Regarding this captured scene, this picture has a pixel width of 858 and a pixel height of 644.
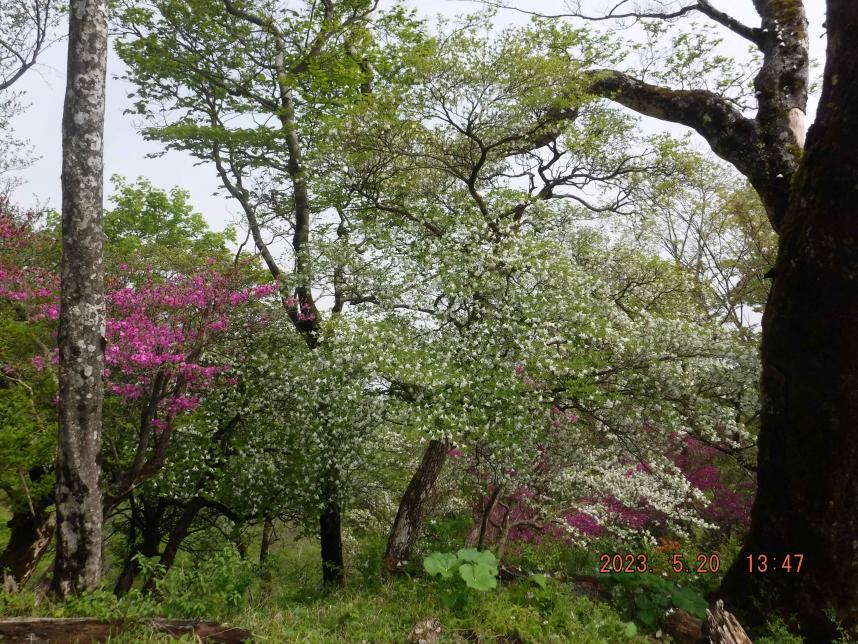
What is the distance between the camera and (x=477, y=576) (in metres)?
5.70

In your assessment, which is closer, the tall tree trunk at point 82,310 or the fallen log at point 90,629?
the fallen log at point 90,629

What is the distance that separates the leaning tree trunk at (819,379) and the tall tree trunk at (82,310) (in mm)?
7625

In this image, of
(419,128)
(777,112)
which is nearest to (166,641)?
(419,128)

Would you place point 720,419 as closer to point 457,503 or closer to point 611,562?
point 611,562

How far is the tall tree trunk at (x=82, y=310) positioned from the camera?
5473 millimetres

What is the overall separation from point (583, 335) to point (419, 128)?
4860 mm

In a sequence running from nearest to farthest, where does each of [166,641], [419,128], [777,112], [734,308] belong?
[166,641] < [777,112] < [419,128] < [734,308]

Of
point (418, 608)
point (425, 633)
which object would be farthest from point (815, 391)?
point (418, 608)

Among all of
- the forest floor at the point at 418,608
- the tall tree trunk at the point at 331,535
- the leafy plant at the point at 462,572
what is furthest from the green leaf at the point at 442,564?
the tall tree trunk at the point at 331,535

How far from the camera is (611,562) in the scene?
26.9 ft

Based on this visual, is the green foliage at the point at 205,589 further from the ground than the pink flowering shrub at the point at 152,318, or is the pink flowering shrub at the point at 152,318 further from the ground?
the pink flowering shrub at the point at 152,318

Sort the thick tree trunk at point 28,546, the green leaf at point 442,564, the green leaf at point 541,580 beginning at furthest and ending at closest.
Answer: the thick tree trunk at point 28,546
the green leaf at point 541,580
the green leaf at point 442,564

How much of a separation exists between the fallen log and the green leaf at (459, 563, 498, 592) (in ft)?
7.54

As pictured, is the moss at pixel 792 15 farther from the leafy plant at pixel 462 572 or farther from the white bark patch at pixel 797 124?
the leafy plant at pixel 462 572
